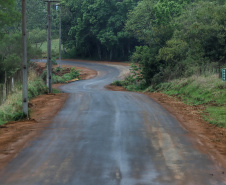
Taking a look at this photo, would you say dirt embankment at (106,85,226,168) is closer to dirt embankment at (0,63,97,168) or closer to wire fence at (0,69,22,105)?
dirt embankment at (0,63,97,168)

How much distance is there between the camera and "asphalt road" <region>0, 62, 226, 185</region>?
8.02 m

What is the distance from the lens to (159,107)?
2017 cm

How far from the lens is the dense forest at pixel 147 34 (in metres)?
29.3

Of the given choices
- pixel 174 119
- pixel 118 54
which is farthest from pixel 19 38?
pixel 174 119

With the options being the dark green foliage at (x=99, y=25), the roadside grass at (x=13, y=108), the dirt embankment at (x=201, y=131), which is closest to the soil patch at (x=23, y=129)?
the roadside grass at (x=13, y=108)

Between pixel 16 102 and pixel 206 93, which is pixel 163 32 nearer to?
pixel 206 93

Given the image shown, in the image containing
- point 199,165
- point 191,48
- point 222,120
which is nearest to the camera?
point 199,165

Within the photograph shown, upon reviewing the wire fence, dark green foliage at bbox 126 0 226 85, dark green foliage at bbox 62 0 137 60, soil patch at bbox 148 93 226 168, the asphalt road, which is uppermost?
dark green foliage at bbox 62 0 137 60

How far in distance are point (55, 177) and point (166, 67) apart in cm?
2612

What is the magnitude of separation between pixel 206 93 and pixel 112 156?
1430 cm

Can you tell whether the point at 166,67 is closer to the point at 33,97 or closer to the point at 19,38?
the point at 33,97

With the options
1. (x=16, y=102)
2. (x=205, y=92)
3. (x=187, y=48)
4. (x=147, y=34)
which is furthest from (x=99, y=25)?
(x=16, y=102)

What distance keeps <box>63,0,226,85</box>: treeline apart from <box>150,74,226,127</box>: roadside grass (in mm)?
1805

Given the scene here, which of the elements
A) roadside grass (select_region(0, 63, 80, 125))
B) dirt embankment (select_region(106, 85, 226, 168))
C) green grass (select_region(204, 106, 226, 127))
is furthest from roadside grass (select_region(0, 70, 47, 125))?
green grass (select_region(204, 106, 226, 127))
